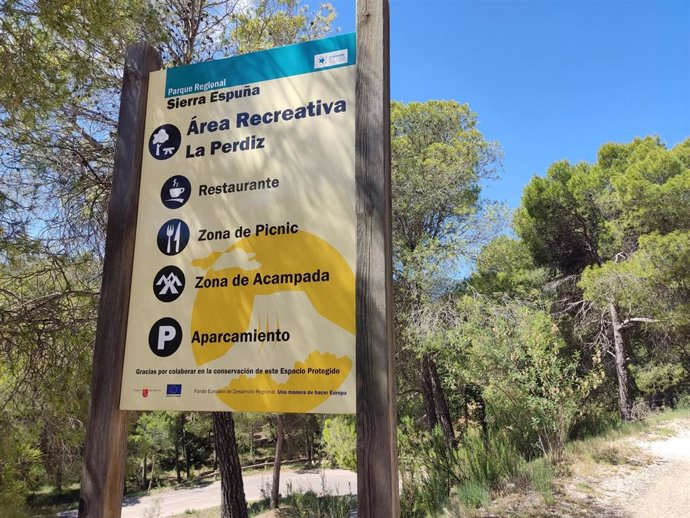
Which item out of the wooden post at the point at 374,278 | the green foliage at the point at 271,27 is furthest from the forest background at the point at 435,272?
the wooden post at the point at 374,278

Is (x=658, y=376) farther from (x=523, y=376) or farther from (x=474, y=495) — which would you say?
(x=474, y=495)

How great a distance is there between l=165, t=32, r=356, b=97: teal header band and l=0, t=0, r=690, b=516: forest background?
102 inches

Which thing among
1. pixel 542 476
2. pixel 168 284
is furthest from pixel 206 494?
pixel 168 284

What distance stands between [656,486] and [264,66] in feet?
26.8

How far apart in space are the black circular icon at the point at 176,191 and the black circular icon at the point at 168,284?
0.83ft

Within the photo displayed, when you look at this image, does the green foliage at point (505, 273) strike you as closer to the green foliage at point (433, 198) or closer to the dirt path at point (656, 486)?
the green foliage at point (433, 198)

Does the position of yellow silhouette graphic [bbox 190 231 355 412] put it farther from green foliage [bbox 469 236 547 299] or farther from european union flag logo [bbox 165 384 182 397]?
green foliage [bbox 469 236 547 299]

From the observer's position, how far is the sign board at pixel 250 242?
4.76 ft

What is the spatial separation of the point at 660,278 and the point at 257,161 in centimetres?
1211

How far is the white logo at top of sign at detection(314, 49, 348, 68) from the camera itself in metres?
1.60

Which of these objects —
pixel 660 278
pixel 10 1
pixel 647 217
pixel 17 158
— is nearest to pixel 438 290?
pixel 660 278

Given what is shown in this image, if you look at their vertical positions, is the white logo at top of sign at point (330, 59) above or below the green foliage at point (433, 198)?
below

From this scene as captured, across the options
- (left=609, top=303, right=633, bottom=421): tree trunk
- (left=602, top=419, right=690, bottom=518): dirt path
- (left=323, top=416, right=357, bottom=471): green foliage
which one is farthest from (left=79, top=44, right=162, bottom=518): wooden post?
(left=609, top=303, right=633, bottom=421): tree trunk

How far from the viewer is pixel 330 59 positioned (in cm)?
162
